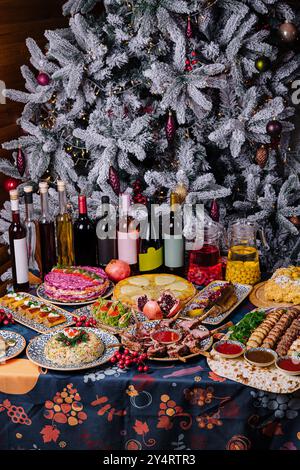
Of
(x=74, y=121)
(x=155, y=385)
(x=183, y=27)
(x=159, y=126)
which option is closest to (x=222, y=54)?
(x=183, y=27)

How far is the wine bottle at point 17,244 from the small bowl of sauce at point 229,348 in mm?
847

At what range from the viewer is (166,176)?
9.04 feet

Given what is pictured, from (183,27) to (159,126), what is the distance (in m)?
0.48

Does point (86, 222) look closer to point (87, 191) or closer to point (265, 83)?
point (87, 191)

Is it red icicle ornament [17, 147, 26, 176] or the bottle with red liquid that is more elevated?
red icicle ornament [17, 147, 26, 176]

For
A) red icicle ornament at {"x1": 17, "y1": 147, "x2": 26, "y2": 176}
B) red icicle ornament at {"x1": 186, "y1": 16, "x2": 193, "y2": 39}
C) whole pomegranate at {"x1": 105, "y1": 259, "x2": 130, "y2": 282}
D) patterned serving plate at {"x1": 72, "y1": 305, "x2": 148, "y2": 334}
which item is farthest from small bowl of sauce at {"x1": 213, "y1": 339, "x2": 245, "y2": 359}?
red icicle ornament at {"x1": 17, "y1": 147, "x2": 26, "y2": 176}

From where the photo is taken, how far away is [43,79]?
2791 millimetres

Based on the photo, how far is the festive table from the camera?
1646mm

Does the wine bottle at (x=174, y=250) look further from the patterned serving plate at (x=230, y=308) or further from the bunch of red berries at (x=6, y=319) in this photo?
the bunch of red berries at (x=6, y=319)

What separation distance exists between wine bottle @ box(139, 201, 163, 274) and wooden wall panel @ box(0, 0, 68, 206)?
1.26 metres

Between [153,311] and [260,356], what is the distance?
0.44 metres

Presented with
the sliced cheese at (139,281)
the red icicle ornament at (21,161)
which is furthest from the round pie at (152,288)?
the red icicle ornament at (21,161)

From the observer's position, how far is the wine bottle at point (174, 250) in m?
2.30

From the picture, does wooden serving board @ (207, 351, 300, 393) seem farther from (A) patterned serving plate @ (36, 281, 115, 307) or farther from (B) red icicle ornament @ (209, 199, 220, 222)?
(B) red icicle ornament @ (209, 199, 220, 222)
